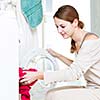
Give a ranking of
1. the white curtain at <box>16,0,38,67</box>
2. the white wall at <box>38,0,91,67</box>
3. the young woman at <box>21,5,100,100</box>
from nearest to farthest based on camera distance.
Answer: the young woman at <box>21,5,100,100</box>, the white curtain at <box>16,0,38,67</box>, the white wall at <box>38,0,91,67</box>

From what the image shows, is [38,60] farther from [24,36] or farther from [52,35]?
[52,35]

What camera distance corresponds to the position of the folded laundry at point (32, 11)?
2424 mm

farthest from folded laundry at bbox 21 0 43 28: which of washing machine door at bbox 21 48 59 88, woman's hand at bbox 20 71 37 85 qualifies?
woman's hand at bbox 20 71 37 85

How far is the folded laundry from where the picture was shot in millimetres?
2424

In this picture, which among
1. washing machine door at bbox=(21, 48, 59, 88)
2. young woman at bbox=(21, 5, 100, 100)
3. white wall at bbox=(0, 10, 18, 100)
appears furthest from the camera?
washing machine door at bbox=(21, 48, 59, 88)

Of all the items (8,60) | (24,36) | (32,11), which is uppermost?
(32,11)

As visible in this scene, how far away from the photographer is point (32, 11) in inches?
96.3

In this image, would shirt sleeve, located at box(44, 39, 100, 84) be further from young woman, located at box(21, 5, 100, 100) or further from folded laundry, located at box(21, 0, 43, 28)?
folded laundry, located at box(21, 0, 43, 28)

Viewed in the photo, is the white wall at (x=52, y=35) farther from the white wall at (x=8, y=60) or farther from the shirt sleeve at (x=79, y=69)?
the white wall at (x=8, y=60)

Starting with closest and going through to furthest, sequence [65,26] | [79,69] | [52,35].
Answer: [79,69], [65,26], [52,35]

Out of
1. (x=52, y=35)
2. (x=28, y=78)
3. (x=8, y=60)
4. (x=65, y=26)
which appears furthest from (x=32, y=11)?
(x=8, y=60)

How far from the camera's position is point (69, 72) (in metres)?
1.57

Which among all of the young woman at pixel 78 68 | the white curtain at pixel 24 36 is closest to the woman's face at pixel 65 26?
the young woman at pixel 78 68

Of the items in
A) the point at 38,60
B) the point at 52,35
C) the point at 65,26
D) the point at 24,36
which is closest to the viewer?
Answer: the point at 65,26
